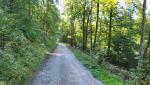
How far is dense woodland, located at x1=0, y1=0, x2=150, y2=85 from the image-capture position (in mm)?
13961

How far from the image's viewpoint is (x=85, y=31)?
42344 mm

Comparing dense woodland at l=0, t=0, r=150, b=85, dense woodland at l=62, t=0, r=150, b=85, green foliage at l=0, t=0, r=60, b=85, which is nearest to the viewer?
green foliage at l=0, t=0, r=60, b=85

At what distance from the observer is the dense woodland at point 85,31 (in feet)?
45.8

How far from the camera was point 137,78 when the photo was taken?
14617mm

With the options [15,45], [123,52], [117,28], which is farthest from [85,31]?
[15,45]

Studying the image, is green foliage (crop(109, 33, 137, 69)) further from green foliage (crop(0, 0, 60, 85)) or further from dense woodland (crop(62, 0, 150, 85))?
green foliage (crop(0, 0, 60, 85))

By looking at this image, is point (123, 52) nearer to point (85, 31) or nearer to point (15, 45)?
point (85, 31)

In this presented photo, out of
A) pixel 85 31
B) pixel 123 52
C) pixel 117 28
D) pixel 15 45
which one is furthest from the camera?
pixel 85 31

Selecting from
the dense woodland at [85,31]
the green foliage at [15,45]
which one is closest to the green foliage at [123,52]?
the dense woodland at [85,31]

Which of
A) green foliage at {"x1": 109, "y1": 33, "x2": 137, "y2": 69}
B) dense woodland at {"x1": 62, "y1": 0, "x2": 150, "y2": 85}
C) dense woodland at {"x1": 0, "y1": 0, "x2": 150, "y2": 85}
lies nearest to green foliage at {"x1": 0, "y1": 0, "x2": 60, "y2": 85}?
dense woodland at {"x1": 0, "y1": 0, "x2": 150, "y2": 85}

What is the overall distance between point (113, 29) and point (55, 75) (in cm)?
2174

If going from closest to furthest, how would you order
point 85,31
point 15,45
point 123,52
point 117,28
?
1. point 15,45
2. point 123,52
3. point 117,28
4. point 85,31

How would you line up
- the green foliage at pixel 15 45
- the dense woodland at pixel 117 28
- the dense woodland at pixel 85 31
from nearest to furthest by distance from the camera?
1. the green foliage at pixel 15 45
2. the dense woodland at pixel 85 31
3. the dense woodland at pixel 117 28

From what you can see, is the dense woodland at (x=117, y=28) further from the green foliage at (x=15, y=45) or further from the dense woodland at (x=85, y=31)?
the green foliage at (x=15, y=45)
